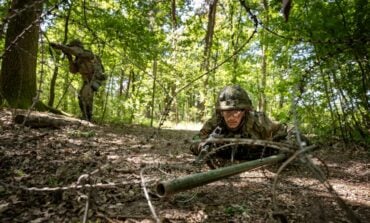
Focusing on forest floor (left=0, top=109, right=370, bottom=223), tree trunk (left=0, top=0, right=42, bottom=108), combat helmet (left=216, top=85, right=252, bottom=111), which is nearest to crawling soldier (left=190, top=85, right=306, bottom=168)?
combat helmet (left=216, top=85, right=252, bottom=111)

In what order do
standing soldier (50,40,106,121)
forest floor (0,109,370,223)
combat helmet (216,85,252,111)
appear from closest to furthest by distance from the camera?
1. forest floor (0,109,370,223)
2. combat helmet (216,85,252,111)
3. standing soldier (50,40,106,121)

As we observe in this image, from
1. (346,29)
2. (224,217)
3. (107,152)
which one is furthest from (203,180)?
(346,29)

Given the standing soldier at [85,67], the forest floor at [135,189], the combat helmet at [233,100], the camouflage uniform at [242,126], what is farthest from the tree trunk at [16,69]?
the combat helmet at [233,100]

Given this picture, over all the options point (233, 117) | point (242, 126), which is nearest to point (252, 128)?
point (242, 126)

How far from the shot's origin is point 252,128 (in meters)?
4.39

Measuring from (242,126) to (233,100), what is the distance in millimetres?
401

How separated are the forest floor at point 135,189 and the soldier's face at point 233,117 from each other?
Result: 71cm

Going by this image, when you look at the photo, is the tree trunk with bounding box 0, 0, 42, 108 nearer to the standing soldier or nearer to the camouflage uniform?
the standing soldier

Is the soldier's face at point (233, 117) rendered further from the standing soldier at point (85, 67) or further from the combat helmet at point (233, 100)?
the standing soldier at point (85, 67)

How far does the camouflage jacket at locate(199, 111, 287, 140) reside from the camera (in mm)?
4363

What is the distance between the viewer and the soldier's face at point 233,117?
4285 mm

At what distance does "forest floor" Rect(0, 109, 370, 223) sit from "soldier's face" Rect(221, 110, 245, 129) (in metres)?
0.71

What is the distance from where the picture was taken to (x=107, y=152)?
434 cm

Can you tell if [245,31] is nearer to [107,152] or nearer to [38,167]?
[107,152]
